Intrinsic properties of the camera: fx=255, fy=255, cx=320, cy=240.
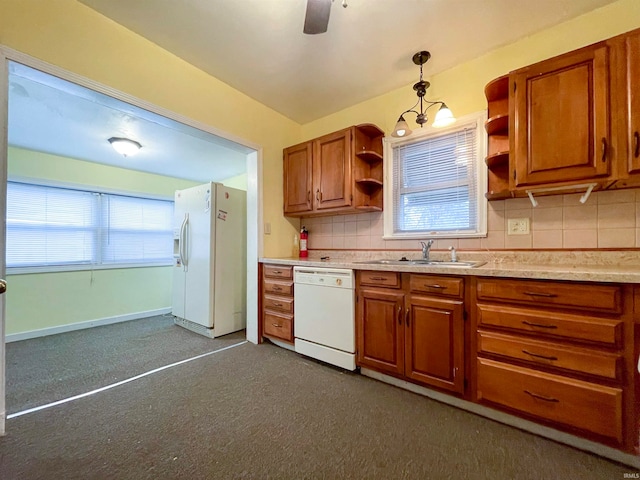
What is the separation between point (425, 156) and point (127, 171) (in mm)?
4265

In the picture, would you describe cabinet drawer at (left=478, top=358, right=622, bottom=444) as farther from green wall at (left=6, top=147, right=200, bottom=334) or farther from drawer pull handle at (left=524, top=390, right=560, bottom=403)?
green wall at (left=6, top=147, right=200, bottom=334)

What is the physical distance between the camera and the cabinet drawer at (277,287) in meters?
2.46

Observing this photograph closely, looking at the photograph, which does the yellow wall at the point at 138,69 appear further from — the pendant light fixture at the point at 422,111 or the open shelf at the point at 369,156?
the pendant light fixture at the point at 422,111

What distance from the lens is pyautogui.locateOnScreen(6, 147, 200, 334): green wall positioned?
3.03 m

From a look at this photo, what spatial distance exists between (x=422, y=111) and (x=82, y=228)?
4.52 m

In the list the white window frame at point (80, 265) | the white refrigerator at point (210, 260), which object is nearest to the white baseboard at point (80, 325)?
the white window frame at point (80, 265)

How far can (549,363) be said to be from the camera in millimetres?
1315

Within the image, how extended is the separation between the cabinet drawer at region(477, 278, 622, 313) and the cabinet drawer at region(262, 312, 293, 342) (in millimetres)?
1630

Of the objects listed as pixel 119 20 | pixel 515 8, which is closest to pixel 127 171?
pixel 119 20

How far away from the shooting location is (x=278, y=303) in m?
2.55

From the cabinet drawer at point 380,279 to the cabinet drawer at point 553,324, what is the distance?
52 centimetres

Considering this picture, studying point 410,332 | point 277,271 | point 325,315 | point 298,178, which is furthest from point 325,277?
point 298,178

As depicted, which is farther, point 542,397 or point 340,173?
point 340,173

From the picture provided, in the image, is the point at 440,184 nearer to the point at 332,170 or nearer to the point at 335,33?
the point at 332,170
